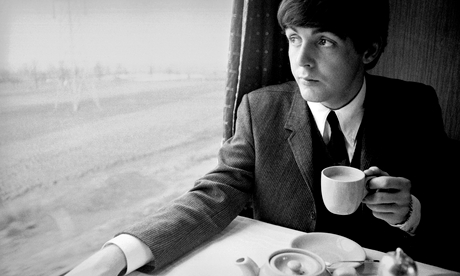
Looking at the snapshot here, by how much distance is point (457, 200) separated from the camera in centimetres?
165

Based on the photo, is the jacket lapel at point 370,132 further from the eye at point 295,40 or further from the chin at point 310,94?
the eye at point 295,40

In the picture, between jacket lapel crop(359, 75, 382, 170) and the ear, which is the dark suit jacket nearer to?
jacket lapel crop(359, 75, 382, 170)

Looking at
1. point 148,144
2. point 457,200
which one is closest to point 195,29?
point 148,144

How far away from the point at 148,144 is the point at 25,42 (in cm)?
69

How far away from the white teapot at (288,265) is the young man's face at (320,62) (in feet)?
2.12

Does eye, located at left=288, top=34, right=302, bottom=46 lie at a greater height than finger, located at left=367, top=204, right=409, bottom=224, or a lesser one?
greater

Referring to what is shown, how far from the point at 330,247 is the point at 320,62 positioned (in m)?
0.65

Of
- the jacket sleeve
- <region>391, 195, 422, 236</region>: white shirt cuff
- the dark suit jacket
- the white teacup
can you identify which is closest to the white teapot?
the white teacup

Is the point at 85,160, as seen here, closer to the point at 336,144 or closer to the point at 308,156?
the point at 308,156

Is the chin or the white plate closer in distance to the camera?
the white plate

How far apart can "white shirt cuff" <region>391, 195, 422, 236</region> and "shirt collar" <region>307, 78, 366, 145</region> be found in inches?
13.4

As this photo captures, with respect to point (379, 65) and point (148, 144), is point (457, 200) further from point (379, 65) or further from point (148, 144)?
point (148, 144)

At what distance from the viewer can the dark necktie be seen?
1.57m

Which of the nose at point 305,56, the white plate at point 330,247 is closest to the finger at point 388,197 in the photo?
the white plate at point 330,247
